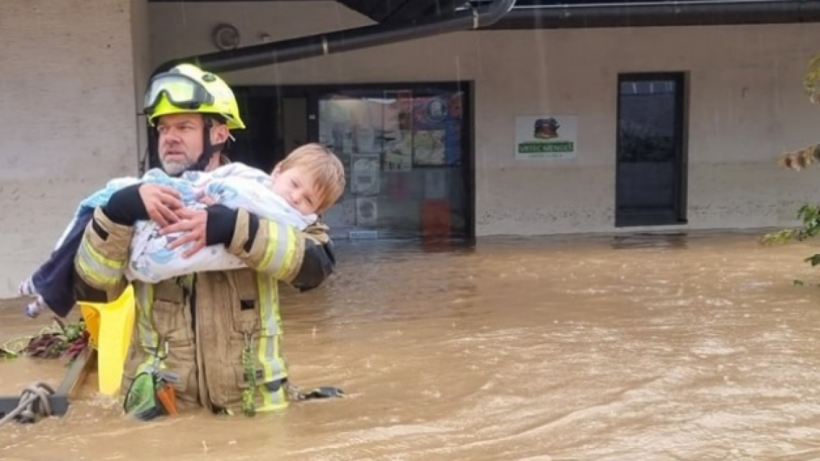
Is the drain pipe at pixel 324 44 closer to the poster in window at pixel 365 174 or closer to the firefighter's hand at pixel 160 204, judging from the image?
the poster in window at pixel 365 174

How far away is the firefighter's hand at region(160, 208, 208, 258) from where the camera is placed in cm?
361

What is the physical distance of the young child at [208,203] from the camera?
147 inches

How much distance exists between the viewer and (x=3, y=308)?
8594 mm

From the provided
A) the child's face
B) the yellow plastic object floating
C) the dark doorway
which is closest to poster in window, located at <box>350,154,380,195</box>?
the dark doorway

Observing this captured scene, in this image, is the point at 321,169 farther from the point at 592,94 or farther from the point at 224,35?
the point at 592,94

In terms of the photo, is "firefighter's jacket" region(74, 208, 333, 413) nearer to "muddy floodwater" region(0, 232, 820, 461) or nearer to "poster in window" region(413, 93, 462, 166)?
"muddy floodwater" region(0, 232, 820, 461)

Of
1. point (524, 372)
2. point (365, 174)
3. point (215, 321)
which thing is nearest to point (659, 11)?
point (365, 174)

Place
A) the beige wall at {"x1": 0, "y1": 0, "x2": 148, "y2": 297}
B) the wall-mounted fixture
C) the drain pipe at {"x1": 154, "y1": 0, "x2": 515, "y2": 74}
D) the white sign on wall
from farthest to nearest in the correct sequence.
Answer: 1. the white sign on wall
2. the wall-mounted fixture
3. the drain pipe at {"x1": 154, "y1": 0, "x2": 515, "y2": 74}
4. the beige wall at {"x1": 0, "y1": 0, "x2": 148, "y2": 297}

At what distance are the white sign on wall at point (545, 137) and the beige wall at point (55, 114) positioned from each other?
6.18 m

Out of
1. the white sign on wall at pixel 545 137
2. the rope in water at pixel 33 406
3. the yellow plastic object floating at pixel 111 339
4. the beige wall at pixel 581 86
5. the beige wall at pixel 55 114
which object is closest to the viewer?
the rope in water at pixel 33 406

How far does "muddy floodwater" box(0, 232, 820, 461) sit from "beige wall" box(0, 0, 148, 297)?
1.01 metres

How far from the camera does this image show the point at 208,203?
3740mm

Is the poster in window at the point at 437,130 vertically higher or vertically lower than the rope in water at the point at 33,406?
higher

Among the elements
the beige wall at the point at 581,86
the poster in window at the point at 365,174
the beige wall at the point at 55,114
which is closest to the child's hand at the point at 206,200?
the beige wall at the point at 55,114
